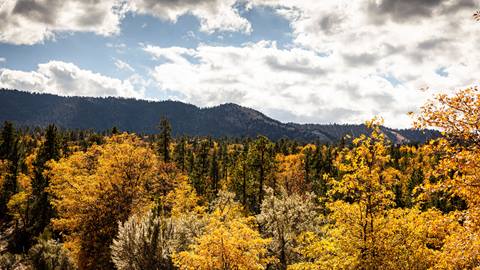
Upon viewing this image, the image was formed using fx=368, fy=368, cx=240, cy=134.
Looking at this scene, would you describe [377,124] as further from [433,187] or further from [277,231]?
[277,231]

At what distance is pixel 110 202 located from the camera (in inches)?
1241

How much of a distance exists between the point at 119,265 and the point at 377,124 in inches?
686

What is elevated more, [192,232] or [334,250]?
[334,250]

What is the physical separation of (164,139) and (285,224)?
111ft

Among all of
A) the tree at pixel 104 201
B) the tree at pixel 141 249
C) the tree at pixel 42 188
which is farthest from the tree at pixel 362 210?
the tree at pixel 42 188

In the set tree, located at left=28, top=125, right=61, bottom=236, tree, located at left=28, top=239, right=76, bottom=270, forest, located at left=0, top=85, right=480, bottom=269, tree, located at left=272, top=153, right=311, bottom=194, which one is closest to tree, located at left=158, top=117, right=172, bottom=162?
forest, located at left=0, top=85, right=480, bottom=269

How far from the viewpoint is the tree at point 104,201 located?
99.0 feet

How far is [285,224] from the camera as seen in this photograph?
31656 mm

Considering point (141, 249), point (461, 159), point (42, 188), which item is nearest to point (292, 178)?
point (42, 188)

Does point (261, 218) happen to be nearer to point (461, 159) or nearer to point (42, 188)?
point (461, 159)

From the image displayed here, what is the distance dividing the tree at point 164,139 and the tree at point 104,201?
24.0 m

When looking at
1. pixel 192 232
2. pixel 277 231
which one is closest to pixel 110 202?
pixel 192 232

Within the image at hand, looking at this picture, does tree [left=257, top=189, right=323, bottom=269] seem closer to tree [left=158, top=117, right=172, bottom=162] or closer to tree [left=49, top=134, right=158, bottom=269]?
tree [left=49, top=134, right=158, bottom=269]

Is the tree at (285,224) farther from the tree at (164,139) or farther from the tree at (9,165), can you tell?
the tree at (9,165)
